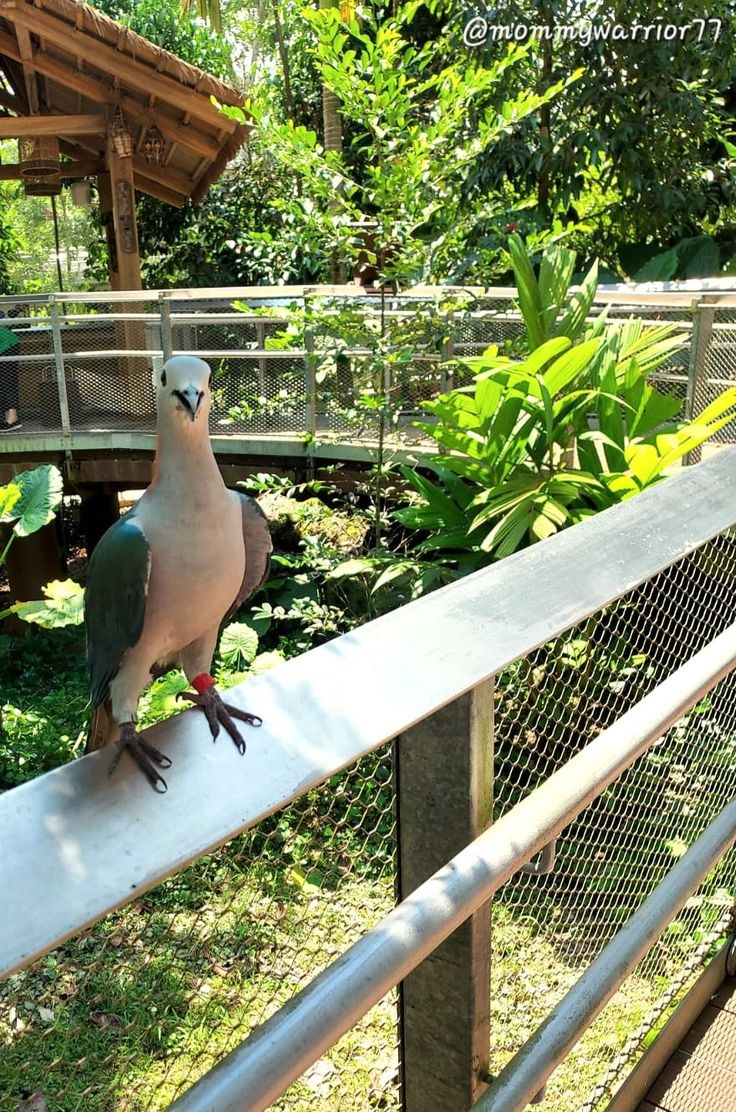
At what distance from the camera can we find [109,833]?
0.66 meters

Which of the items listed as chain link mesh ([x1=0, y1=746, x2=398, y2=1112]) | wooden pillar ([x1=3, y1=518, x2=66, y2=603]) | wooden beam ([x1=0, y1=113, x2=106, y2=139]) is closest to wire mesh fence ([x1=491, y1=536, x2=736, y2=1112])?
chain link mesh ([x1=0, y1=746, x2=398, y2=1112])

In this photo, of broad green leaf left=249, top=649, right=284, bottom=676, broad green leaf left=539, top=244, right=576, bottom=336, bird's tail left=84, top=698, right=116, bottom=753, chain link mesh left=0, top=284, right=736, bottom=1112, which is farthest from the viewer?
broad green leaf left=539, top=244, right=576, bottom=336

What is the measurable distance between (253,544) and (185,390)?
351mm

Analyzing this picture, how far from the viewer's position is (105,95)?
820 cm

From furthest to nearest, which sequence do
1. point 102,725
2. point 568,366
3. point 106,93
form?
1. point 106,93
2. point 568,366
3. point 102,725

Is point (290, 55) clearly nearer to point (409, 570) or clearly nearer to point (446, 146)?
point (446, 146)

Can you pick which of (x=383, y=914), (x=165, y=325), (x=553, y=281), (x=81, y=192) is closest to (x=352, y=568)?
(x=553, y=281)

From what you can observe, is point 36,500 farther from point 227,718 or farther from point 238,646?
point 227,718

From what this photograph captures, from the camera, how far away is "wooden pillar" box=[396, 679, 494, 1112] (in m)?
0.95

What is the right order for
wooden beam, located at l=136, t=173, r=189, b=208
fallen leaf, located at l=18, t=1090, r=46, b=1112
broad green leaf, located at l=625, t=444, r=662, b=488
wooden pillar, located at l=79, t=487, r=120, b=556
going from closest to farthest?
fallen leaf, located at l=18, t=1090, r=46, b=1112
broad green leaf, located at l=625, t=444, r=662, b=488
wooden pillar, located at l=79, t=487, r=120, b=556
wooden beam, located at l=136, t=173, r=189, b=208

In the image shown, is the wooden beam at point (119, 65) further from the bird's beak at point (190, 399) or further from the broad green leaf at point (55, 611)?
the bird's beak at point (190, 399)

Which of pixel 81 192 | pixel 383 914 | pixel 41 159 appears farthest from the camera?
pixel 81 192

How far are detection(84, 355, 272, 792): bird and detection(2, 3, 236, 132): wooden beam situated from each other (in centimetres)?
701

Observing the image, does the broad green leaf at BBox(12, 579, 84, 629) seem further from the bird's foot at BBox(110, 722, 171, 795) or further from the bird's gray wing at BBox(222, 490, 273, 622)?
the bird's foot at BBox(110, 722, 171, 795)
